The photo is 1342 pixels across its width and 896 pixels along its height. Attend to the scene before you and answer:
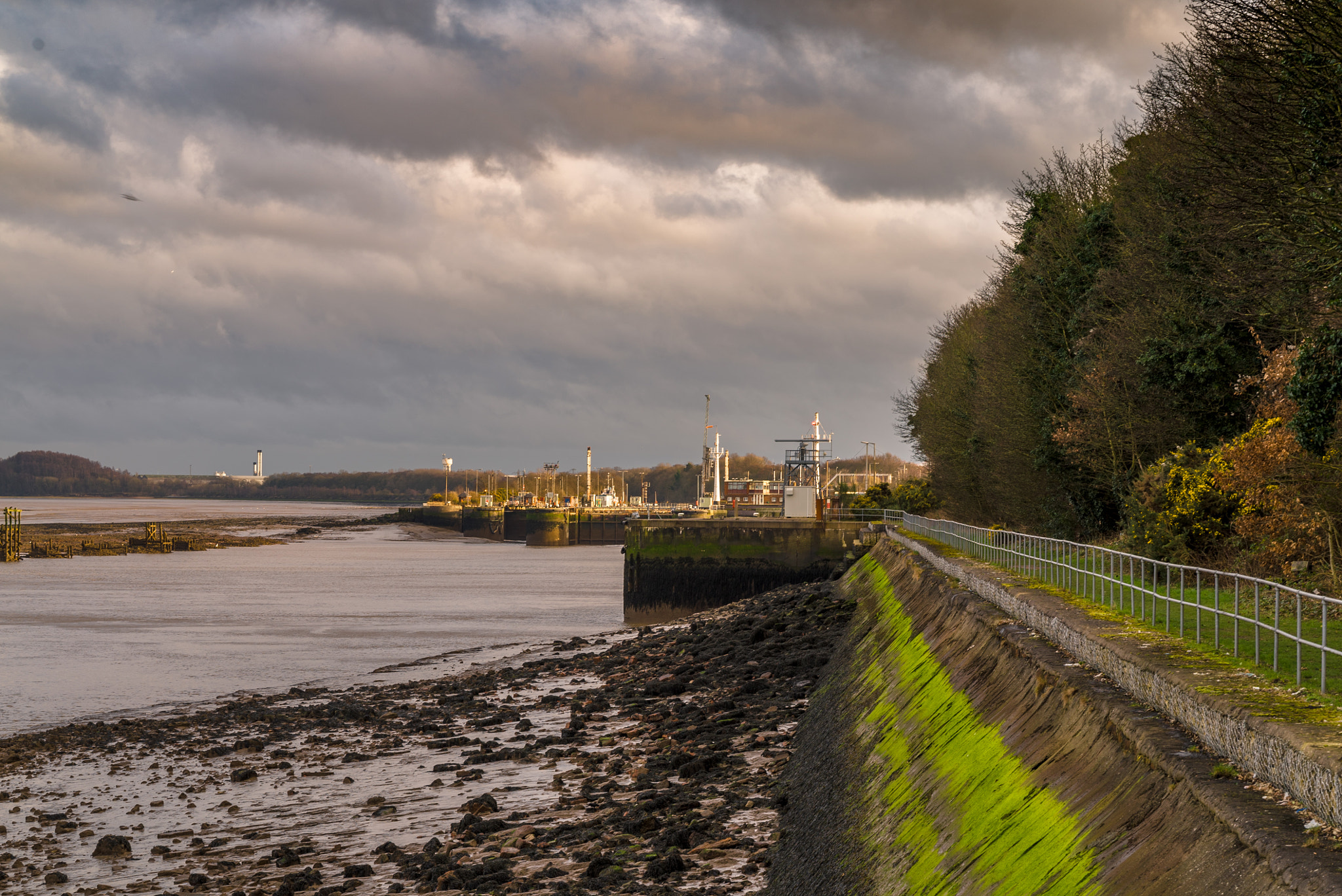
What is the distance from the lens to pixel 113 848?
1373 centimetres

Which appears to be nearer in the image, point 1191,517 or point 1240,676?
point 1240,676

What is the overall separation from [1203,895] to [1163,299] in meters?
21.4

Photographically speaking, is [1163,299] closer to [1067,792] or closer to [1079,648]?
[1079,648]

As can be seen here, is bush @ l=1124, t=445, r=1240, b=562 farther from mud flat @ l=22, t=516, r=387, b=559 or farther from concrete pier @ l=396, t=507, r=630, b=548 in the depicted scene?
concrete pier @ l=396, t=507, r=630, b=548

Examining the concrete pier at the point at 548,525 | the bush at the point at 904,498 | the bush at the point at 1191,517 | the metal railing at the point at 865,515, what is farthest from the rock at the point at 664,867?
the concrete pier at the point at 548,525

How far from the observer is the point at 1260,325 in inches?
837

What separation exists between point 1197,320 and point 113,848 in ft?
71.7

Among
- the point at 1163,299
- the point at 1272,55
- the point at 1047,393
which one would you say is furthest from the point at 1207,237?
the point at 1047,393

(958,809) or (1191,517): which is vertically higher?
(1191,517)

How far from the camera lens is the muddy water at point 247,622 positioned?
28844mm

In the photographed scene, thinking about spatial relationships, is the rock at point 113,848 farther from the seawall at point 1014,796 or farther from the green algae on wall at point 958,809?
the green algae on wall at point 958,809

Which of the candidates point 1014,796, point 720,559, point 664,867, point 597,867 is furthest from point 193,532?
point 1014,796

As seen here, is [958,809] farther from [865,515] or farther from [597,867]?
[865,515]

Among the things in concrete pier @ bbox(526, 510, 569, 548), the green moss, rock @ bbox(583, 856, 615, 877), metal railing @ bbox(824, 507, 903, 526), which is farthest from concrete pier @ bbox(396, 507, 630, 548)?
the green moss
